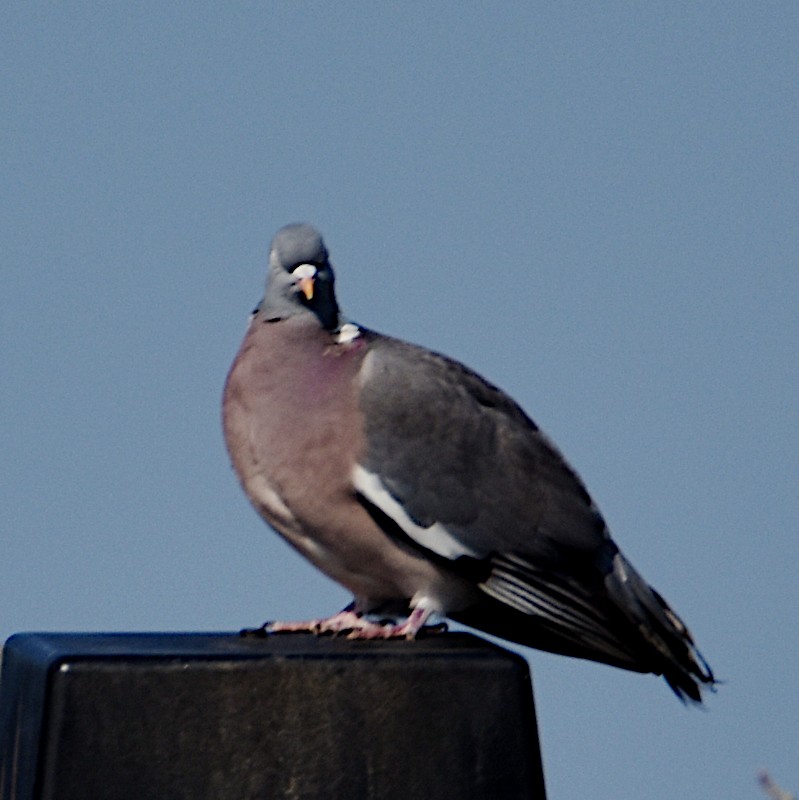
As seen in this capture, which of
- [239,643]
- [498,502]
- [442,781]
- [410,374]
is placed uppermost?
[410,374]

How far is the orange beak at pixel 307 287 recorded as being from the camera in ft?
16.4

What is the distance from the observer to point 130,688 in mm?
3273

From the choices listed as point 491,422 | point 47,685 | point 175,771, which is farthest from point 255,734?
point 491,422

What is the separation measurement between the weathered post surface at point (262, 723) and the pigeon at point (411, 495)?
1.16 m

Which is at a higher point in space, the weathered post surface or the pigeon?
the pigeon

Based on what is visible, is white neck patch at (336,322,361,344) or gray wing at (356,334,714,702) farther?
white neck patch at (336,322,361,344)

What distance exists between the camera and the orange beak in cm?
500

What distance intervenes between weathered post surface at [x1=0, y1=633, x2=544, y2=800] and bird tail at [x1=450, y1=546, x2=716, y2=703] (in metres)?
1.24

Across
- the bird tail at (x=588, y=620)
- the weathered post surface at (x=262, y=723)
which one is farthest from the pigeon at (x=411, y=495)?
the weathered post surface at (x=262, y=723)

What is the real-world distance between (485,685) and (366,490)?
132cm

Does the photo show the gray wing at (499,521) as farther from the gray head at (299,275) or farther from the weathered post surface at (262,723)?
the weathered post surface at (262,723)

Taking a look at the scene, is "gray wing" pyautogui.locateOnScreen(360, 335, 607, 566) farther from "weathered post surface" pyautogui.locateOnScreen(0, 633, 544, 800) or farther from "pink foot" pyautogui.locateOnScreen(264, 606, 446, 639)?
"weathered post surface" pyautogui.locateOnScreen(0, 633, 544, 800)

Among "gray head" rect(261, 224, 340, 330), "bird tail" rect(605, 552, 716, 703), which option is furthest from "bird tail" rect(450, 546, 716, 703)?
"gray head" rect(261, 224, 340, 330)

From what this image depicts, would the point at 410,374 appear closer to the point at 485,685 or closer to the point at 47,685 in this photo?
the point at 485,685
